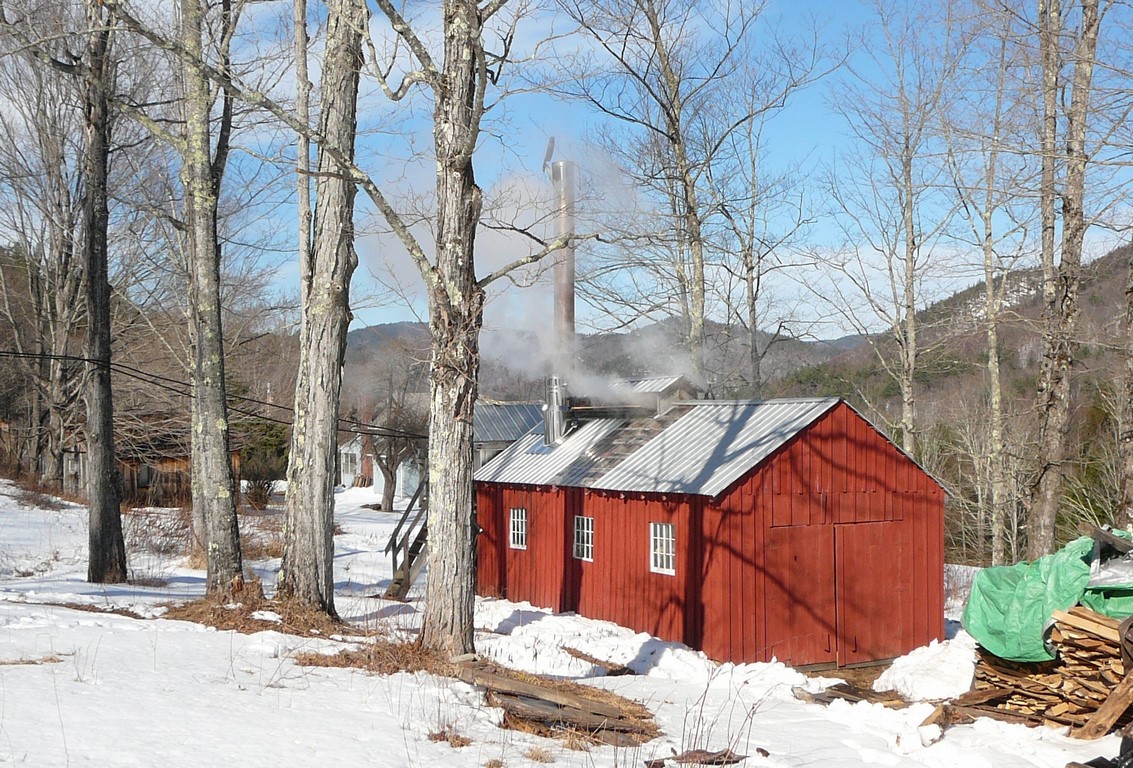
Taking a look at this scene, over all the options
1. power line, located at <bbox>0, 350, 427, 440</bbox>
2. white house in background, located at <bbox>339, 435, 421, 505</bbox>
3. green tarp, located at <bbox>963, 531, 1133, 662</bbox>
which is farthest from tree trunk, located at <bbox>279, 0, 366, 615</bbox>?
white house in background, located at <bbox>339, 435, 421, 505</bbox>

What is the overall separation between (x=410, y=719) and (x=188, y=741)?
1550 mm

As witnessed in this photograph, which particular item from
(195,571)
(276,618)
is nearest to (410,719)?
(276,618)

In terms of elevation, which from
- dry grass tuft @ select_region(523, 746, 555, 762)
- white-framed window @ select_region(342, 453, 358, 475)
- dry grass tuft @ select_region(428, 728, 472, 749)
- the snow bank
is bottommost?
the snow bank

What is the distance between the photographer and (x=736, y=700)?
9.60m

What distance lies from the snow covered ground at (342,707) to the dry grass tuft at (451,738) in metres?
0.06

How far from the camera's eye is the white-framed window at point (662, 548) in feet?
47.7

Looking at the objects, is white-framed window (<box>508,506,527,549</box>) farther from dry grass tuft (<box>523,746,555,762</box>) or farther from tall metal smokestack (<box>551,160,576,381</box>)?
dry grass tuft (<box>523,746,555,762</box>)

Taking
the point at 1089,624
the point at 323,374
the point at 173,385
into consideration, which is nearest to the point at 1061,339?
the point at 1089,624

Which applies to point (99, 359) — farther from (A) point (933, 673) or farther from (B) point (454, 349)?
(A) point (933, 673)

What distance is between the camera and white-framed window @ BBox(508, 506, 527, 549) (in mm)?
18328

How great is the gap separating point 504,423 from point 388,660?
18.6m

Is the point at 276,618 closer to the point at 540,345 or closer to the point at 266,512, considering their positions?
the point at 540,345

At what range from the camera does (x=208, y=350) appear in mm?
11406

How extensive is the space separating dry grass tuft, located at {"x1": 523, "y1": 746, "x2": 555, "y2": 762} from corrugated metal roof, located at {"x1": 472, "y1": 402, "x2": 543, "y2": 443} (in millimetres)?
19932
